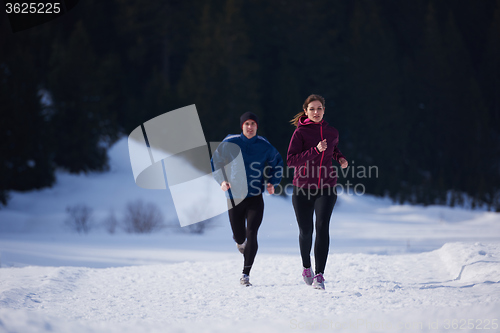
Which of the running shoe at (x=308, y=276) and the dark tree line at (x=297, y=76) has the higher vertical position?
the dark tree line at (x=297, y=76)

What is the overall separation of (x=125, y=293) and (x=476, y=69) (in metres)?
33.3

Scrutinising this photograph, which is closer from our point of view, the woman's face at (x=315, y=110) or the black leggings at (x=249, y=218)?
the woman's face at (x=315, y=110)

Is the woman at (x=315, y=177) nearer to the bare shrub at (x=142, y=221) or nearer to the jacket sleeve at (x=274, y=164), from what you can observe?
the jacket sleeve at (x=274, y=164)

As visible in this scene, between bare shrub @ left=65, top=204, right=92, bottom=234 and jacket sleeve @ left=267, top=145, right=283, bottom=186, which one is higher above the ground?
jacket sleeve @ left=267, top=145, right=283, bottom=186

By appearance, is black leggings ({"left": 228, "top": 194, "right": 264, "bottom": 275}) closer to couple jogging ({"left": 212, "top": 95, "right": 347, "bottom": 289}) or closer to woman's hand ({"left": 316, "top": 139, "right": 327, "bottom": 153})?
couple jogging ({"left": 212, "top": 95, "right": 347, "bottom": 289})

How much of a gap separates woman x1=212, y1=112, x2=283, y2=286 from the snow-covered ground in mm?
679

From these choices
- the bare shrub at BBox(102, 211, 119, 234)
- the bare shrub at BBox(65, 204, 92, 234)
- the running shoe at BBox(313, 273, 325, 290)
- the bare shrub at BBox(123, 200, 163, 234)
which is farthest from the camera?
the bare shrub at BBox(65, 204, 92, 234)

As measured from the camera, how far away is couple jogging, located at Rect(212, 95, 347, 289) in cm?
441

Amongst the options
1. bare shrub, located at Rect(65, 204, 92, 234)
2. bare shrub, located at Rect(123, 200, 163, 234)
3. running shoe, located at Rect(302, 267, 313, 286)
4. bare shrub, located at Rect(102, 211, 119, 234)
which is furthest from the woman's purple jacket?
bare shrub, located at Rect(65, 204, 92, 234)

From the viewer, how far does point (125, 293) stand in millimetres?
4961

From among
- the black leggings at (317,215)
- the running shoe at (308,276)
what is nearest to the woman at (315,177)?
the black leggings at (317,215)

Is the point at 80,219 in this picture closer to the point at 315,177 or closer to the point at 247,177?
the point at 247,177

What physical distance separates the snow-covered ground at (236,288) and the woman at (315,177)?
0.50m

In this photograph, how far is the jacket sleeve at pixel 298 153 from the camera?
4.39m
